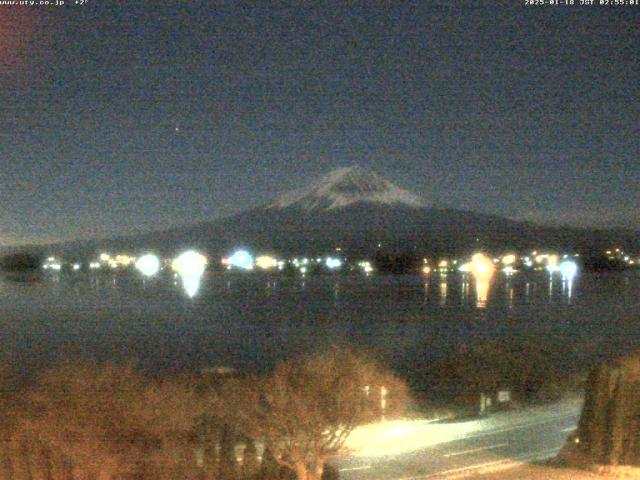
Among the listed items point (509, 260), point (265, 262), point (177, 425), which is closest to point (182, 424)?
point (177, 425)

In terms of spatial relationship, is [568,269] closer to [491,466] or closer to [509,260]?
[509,260]

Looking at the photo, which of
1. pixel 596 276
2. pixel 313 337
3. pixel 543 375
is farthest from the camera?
pixel 596 276

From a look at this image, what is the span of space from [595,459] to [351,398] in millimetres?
3374

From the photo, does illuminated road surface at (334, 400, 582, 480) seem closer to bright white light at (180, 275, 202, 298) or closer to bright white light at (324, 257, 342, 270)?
bright white light at (180, 275, 202, 298)

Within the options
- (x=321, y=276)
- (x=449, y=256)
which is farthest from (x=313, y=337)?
(x=449, y=256)

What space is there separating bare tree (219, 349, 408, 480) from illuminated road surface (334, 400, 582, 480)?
1201 mm

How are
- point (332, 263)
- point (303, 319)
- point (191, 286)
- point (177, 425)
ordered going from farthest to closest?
point (332, 263), point (191, 286), point (303, 319), point (177, 425)

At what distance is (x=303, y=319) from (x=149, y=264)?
217ft

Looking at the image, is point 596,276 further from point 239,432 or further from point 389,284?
point 239,432

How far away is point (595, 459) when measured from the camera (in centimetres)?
1191

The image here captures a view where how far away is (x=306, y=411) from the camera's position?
10.6m

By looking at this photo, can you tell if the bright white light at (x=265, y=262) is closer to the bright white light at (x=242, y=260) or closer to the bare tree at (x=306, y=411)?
the bright white light at (x=242, y=260)

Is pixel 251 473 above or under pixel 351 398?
under

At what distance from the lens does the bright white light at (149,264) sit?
112m
